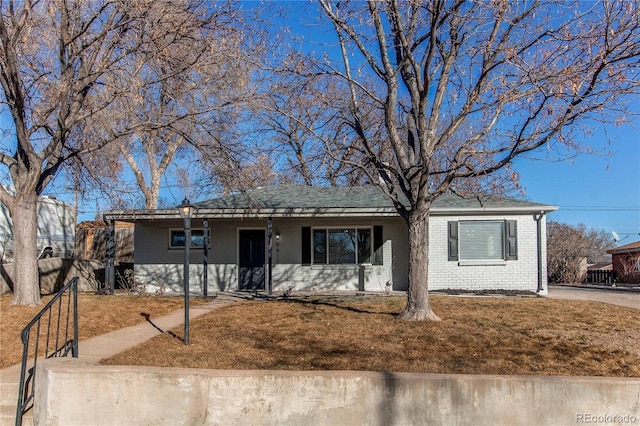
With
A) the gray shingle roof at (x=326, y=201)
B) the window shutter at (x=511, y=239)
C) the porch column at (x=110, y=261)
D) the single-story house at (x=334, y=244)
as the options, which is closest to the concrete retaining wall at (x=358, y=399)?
the gray shingle roof at (x=326, y=201)

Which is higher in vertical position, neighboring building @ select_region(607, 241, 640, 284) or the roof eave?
the roof eave

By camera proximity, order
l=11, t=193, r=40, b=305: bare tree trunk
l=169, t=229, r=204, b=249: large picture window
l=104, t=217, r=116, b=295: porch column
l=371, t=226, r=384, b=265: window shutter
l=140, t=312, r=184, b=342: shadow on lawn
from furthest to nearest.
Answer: l=169, t=229, r=204, b=249: large picture window < l=371, t=226, r=384, b=265: window shutter < l=104, t=217, r=116, b=295: porch column < l=11, t=193, r=40, b=305: bare tree trunk < l=140, t=312, r=184, b=342: shadow on lawn

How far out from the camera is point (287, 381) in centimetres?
467

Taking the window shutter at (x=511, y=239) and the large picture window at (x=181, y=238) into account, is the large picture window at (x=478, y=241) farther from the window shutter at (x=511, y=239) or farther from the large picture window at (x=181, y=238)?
the large picture window at (x=181, y=238)

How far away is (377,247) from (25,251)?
382 inches

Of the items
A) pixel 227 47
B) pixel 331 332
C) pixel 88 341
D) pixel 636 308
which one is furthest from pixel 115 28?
pixel 636 308

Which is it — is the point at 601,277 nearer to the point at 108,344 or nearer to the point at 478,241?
the point at 478,241

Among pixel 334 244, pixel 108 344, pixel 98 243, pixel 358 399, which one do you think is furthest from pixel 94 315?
pixel 98 243

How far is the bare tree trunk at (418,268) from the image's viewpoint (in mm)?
8680

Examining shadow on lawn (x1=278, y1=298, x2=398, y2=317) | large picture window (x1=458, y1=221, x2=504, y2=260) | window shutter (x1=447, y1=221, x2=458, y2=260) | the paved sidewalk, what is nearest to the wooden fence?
large picture window (x1=458, y1=221, x2=504, y2=260)

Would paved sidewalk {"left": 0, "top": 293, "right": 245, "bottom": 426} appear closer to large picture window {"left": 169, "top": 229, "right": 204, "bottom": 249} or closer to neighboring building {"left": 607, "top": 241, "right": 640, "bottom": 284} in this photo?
large picture window {"left": 169, "top": 229, "right": 204, "bottom": 249}

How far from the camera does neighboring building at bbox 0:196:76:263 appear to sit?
57.3ft

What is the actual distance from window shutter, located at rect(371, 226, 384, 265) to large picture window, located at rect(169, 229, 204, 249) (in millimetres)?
5873

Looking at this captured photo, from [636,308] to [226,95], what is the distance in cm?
1062
